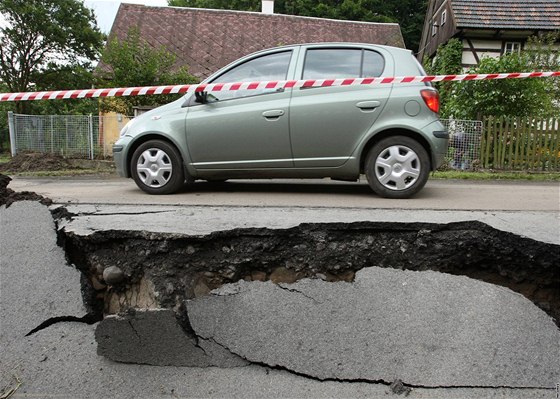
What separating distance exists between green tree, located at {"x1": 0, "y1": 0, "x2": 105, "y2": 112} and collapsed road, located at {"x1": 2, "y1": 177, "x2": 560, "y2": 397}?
772 inches

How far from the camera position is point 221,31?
64.2 feet

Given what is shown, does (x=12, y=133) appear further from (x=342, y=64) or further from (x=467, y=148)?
(x=467, y=148)

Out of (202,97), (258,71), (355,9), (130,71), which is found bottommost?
(202,97)

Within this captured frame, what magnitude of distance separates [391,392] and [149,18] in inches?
804

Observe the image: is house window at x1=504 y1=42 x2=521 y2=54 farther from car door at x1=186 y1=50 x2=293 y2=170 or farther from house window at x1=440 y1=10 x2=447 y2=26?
car door at x1=186 y1=50 x2=293 y2=170

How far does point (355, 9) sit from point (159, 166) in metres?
30.2

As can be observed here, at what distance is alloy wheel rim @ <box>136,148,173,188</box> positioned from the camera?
5.04 m

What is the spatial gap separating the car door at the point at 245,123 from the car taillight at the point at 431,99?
4.82ft

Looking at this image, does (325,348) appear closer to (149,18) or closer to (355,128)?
(355,128)

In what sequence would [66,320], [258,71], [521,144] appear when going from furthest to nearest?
[521,144], [258,71], [66,320]

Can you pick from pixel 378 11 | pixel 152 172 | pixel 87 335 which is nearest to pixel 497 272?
pixel 87 335

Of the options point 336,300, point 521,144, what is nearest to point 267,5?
point 521,144

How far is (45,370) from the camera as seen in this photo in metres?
2.27

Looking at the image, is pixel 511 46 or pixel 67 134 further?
pixel 511 46
